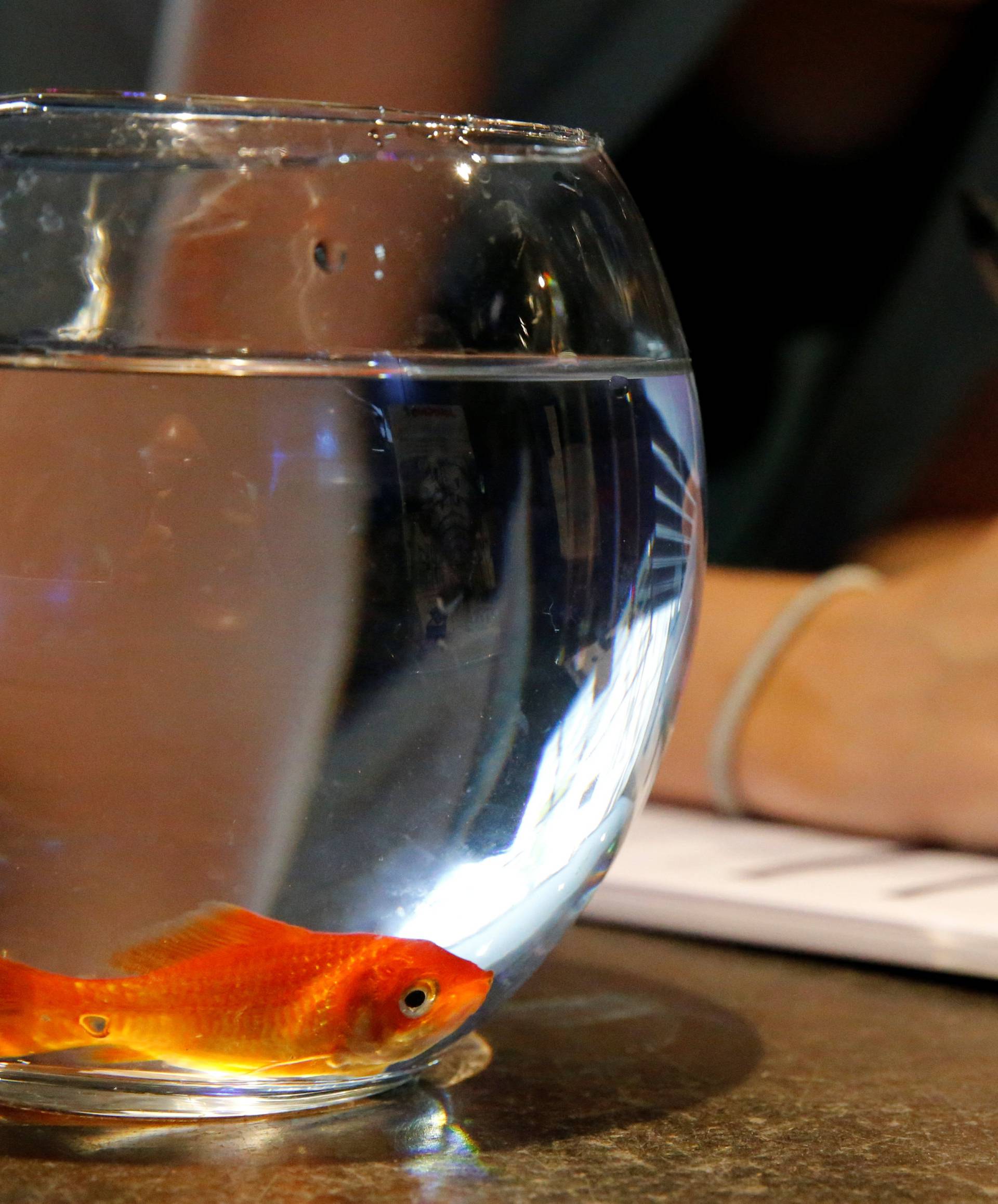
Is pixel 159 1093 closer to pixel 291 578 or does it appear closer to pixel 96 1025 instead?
pixel 96 1025

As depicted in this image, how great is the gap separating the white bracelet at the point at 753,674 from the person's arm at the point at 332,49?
329mm

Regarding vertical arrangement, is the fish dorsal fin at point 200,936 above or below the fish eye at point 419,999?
above

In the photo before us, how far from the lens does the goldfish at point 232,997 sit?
333 mm

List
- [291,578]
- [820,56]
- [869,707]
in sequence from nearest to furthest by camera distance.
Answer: [291,578], [869,707], [820,56]

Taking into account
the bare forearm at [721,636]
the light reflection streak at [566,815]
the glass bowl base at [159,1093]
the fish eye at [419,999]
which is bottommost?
the bare forearm at [721,636]

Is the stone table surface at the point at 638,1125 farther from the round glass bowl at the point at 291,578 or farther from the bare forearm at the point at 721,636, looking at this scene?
the bare forearm at the point at 721,636

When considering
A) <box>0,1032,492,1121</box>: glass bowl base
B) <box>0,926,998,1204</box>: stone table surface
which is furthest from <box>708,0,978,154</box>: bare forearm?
<box>0,1032,492,1121</box>: glass bowl base

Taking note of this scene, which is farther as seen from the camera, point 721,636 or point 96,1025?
point 721,636

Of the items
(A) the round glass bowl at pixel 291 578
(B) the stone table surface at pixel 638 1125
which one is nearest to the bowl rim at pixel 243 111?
(A) the round glass bowl at pixel 291 578

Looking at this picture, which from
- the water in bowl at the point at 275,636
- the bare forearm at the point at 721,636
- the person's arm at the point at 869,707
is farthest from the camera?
the bare forearm at the point at 721,636

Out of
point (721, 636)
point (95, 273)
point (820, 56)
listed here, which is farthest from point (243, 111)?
point (820, 56)

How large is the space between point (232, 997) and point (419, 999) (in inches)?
1.7

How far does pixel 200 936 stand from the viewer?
0.33 meters

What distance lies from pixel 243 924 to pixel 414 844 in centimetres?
4
